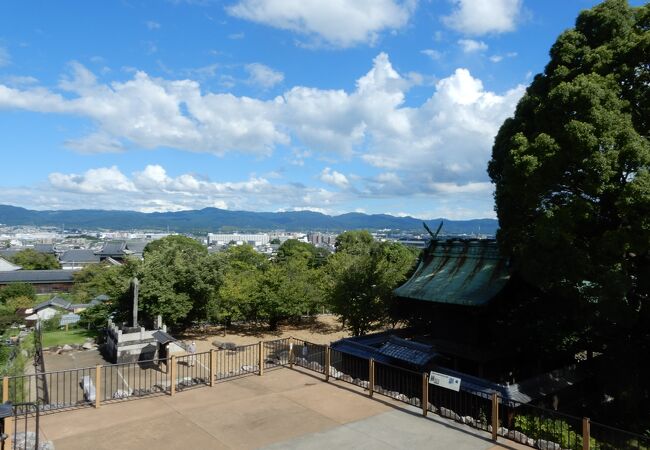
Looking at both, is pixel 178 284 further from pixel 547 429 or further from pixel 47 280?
pixel 47 280

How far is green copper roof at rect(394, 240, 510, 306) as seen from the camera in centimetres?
1573

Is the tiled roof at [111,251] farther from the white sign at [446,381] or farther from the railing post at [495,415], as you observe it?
the railing post at [495,415]

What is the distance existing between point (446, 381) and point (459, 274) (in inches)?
284

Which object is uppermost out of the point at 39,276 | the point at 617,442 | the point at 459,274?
the point at 459,274

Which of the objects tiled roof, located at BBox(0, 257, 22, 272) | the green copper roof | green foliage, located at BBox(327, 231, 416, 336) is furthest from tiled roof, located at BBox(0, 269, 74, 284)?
the green copper roof

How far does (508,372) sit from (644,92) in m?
10.7

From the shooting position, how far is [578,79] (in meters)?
11.8

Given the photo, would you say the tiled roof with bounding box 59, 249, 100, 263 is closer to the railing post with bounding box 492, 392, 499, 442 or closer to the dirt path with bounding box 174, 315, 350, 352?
the dirt path with bounding box 174, 315, 350, 352

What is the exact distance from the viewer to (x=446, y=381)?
1083cm

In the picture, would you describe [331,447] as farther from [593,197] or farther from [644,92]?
[644,92]

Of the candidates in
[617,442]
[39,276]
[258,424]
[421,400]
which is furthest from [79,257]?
[617,442]

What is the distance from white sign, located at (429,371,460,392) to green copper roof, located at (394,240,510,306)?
185 inches

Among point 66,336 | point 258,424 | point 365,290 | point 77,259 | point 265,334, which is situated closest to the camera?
point 258,424

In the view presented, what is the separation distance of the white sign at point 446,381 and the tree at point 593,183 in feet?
13.1
